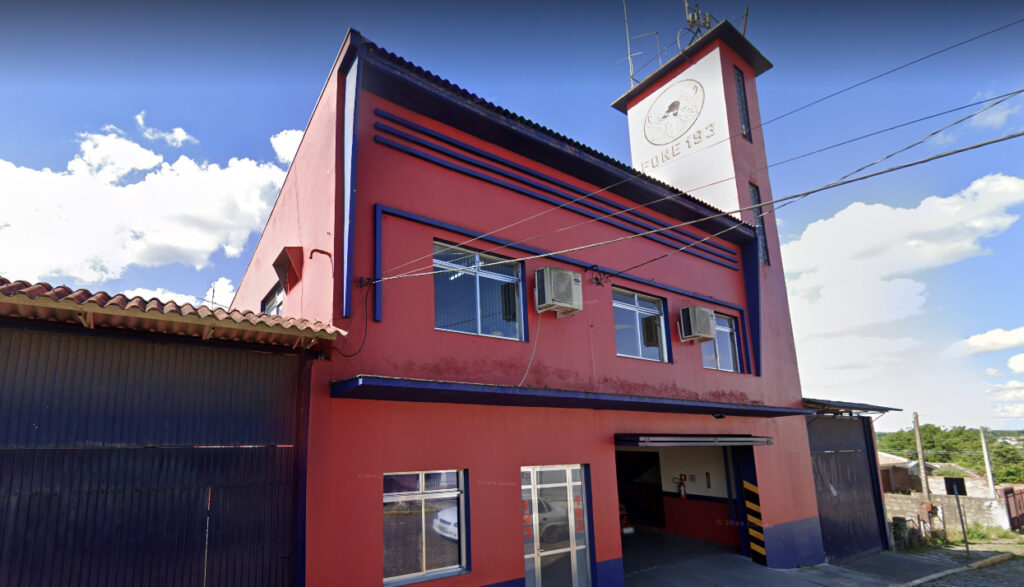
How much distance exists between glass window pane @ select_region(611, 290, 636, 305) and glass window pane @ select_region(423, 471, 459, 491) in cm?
476

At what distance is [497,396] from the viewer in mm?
7398

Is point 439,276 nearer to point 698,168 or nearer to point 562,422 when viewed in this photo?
point 562,422

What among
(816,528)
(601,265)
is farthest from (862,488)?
(601,265)

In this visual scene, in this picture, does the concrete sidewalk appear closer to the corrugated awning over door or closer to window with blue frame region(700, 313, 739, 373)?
the corrugated awning over door

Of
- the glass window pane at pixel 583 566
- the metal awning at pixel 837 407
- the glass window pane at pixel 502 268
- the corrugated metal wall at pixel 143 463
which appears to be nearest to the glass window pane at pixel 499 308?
the glass window pane at pixel 502 268

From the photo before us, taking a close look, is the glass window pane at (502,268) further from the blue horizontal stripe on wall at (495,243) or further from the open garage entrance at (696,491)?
the open garage entrance at (696,491)

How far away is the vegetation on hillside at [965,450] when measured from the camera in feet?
130

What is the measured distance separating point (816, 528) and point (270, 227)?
573 inches

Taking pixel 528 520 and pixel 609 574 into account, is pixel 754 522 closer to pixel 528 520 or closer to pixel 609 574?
pixel 609 574

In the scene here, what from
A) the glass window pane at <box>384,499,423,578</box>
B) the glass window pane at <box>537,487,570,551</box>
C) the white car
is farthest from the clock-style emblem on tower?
the glass window pane at <box>384,499,423,578</box>

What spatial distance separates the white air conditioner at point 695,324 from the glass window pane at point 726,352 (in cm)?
137

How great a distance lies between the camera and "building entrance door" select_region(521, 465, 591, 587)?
323 inches

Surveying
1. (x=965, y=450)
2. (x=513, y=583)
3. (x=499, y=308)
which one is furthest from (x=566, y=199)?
(x=965, y=450)

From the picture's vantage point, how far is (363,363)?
6.70 m
